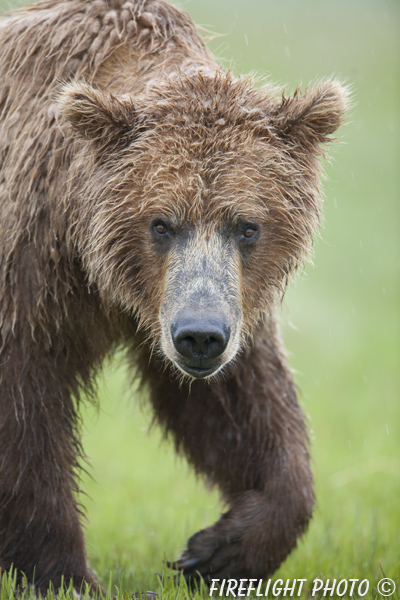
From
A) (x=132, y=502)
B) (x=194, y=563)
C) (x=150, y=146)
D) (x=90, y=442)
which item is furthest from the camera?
(x=90, y=442)

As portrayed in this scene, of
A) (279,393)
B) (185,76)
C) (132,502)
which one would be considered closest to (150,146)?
(185,76)

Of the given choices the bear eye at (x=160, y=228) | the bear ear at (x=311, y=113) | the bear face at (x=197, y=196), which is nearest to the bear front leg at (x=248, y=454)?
the bear face at (x=197, y=196)

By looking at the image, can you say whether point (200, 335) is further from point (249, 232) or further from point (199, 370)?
point (249, 232)

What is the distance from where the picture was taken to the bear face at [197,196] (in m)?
3.90

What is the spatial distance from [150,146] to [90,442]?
6909 millimetres

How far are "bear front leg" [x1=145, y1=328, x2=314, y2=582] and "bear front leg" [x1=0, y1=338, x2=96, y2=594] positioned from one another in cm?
71

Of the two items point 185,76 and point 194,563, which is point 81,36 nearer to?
point 185,76

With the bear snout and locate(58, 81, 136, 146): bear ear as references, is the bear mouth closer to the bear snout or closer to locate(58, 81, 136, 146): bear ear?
the bear snout

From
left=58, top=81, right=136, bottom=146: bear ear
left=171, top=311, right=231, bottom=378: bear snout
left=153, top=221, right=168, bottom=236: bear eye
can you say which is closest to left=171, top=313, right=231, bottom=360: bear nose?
left=171, top=311, right=231, bottom=378: bear snout

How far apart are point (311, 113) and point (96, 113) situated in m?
0.96

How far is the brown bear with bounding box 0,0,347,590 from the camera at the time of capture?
394 cm

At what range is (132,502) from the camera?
26.2 feet

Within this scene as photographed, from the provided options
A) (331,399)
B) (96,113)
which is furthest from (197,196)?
(331,399)

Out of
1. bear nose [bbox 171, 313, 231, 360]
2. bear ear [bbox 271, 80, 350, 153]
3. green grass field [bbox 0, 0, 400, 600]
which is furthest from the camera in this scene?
green grass field [bbox 0, 0, 400, 600]
